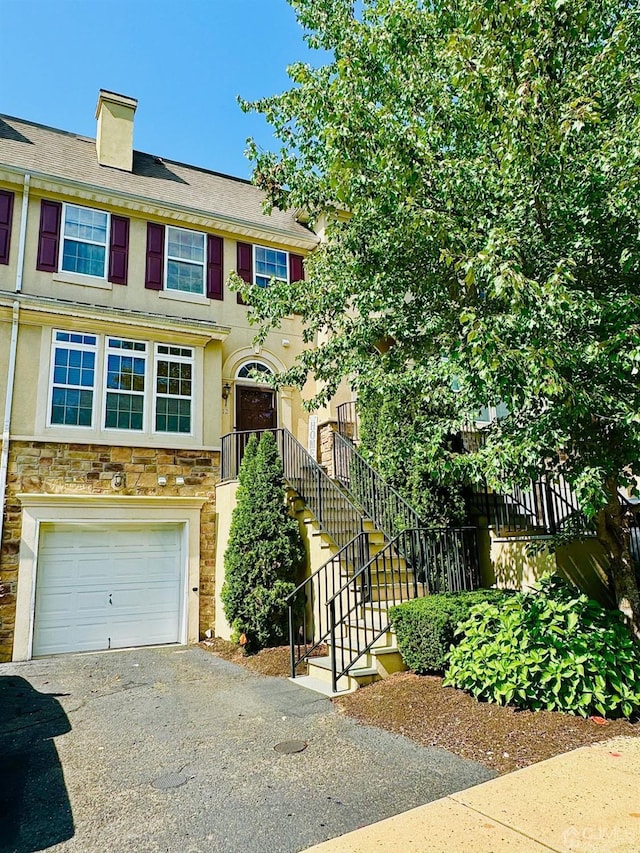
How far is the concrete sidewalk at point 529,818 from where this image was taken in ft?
9.74

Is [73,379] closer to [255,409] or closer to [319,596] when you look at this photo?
[255,409]

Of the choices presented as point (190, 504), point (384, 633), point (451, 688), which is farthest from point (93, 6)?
point (451, 688)

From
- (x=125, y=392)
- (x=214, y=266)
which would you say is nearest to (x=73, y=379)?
(x=125, y=392)

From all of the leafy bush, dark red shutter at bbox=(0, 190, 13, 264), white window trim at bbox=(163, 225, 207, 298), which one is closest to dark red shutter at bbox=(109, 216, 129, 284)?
white window trim at bbox=(163, 225, 207, 298)

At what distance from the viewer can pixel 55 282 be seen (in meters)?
10.7

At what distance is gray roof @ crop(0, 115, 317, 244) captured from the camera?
449 inches

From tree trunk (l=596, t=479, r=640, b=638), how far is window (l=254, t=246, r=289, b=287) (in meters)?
8.94

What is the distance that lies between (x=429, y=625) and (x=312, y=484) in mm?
4048

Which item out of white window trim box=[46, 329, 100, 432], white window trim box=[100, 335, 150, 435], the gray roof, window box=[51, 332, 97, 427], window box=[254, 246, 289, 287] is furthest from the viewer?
window box=[254, 246, 289, 287]

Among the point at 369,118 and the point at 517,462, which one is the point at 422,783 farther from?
the point at 369,118

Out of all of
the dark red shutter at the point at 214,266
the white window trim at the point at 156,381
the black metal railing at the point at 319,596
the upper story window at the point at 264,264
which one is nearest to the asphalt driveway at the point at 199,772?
the black metal railing at the point at 319,596

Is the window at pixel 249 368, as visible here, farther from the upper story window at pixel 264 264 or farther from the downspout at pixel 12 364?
the downspout at pixel 12 364

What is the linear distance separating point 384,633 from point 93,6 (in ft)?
31.5

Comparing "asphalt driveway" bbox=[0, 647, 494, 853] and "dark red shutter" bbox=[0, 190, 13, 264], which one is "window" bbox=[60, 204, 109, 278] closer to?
"dark red shutter" bbox=[0, 190, 13, 264]
